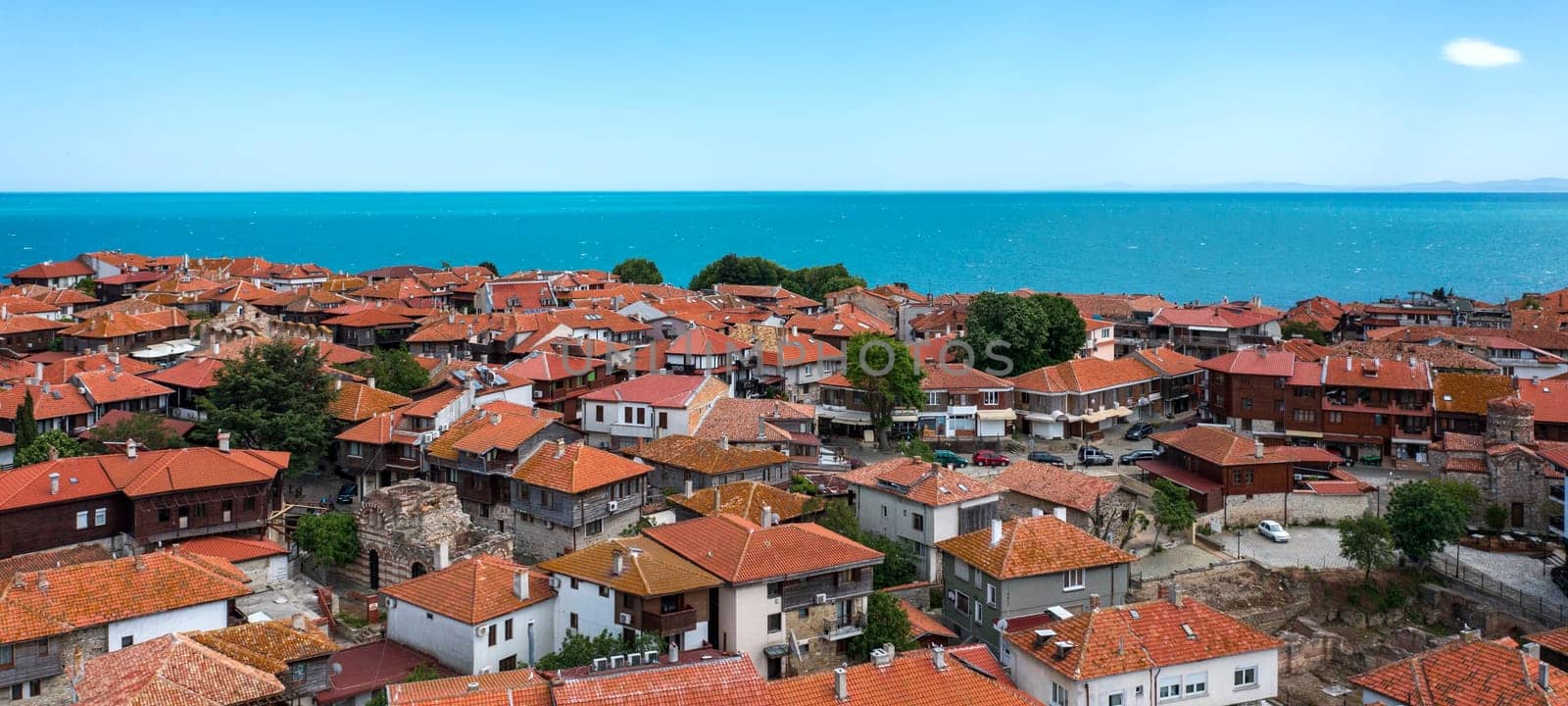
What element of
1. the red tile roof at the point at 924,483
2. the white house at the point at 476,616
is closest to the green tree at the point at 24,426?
the white house at the point at 476,616

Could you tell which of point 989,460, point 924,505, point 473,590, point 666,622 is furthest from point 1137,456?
point 473,590

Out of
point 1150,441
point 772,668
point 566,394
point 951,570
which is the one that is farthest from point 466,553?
point 1150,441

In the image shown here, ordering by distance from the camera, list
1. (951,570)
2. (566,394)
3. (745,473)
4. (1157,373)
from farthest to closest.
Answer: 1. (1157,373)
2. (566,394)
3. (745,473)
4. (951,570)

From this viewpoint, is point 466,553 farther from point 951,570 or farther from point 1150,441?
point 1150,441

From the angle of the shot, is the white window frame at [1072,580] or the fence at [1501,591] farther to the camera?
the fence at [1501,591]

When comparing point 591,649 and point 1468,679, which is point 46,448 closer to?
point 591,649

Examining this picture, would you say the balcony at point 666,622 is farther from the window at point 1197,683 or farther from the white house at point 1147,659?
the window at point 1197,683
